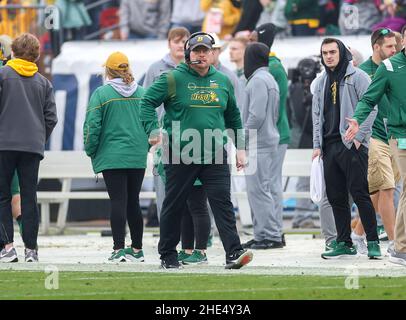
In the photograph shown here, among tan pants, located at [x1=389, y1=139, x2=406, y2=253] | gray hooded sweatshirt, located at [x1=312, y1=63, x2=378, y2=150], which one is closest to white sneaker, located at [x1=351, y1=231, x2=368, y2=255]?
gray hooded sweatshirt, located at [x1=312, y1=63, x2=378, y2=150]

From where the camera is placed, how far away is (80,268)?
12.7 meters

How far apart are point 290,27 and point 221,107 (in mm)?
9692

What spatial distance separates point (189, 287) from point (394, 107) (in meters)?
3.08

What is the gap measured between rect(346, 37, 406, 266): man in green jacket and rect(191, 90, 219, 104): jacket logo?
4.39 ft

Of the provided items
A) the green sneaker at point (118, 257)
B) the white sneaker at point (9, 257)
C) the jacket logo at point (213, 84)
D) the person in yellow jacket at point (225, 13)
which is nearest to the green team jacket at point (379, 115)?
the jacket logo at point (213, 84)

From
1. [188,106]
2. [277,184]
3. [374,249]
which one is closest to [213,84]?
[188,106]

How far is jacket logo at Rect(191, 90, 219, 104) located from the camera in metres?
12.2

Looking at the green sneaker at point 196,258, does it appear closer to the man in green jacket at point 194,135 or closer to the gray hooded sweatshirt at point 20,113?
the man in green jacket at point 194,135

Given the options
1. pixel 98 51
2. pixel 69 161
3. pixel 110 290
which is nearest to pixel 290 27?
pixel 98 51

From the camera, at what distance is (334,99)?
13664 millimetres

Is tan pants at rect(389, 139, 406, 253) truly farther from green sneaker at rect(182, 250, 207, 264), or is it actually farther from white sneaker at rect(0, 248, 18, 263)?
white sneaker at rect(0, 248, 18, 263)

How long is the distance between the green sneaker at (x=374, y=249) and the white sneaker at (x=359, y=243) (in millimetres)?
770

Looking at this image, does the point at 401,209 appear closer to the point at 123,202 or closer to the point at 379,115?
the point at 379,115

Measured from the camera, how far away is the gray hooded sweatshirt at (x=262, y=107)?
1543 centimetres
